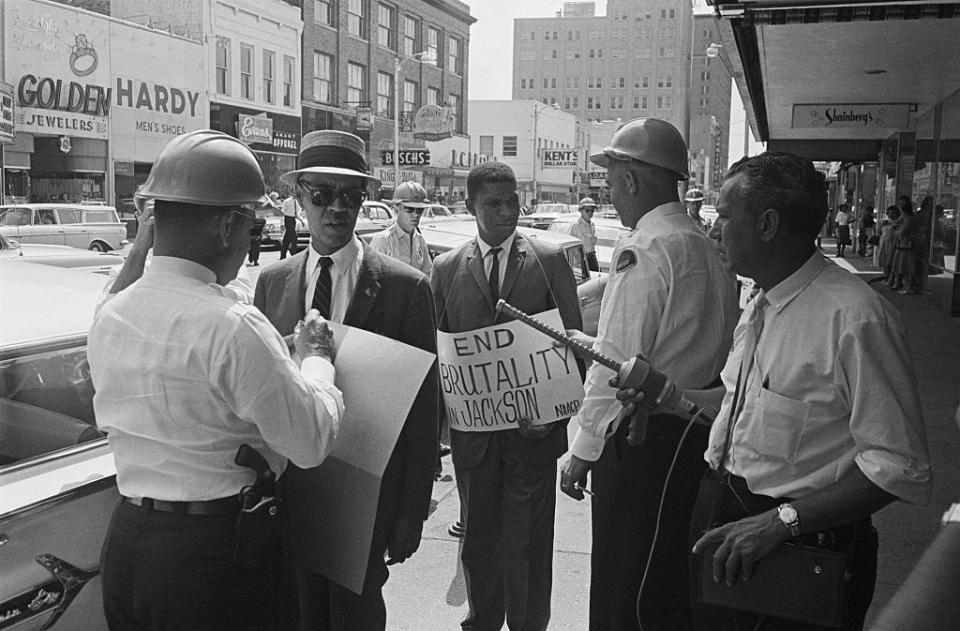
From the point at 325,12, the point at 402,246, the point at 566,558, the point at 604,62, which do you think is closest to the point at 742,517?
the point at 566,558

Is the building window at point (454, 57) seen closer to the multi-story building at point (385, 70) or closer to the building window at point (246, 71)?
the multi-story building at point (385, 70)

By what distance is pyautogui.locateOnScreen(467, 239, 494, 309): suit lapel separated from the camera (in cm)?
383

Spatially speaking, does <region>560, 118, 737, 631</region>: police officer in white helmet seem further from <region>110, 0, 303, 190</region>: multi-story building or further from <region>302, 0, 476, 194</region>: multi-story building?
<region>302, 0, 476, 194</region>: multi-story building

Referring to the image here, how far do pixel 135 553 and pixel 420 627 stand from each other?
2188 millimetres

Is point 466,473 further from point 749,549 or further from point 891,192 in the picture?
point 891,192

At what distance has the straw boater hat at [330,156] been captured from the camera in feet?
9.86

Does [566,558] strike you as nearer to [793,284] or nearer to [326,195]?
[326,195]

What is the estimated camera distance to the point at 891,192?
2125cm

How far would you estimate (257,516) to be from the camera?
7.05 ft

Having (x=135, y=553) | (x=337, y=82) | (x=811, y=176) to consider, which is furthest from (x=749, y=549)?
(x=337, y=82)

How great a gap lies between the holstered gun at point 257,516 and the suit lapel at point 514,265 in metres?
1.81

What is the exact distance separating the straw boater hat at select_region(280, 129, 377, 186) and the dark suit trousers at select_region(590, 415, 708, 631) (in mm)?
1264

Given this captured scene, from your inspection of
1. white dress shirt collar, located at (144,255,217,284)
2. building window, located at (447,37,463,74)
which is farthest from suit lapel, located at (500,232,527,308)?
building window, located at (447,37,463,74)

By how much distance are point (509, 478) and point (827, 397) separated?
180 centimetres
